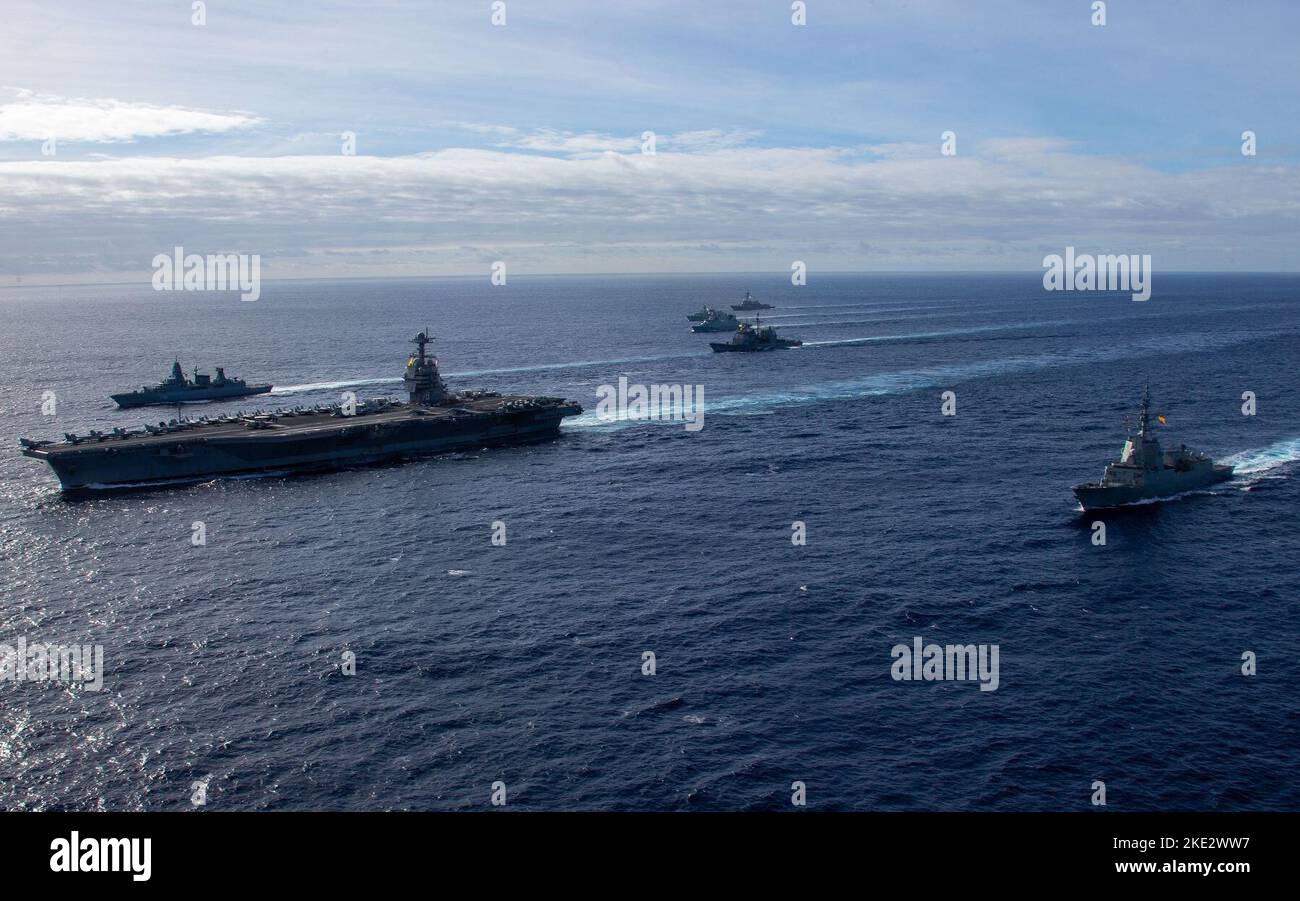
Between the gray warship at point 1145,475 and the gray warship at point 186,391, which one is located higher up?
the gray warship at point 186,391

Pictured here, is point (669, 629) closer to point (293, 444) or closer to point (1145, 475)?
point (1145, 475)

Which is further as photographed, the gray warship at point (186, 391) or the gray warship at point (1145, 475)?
the gray warship at point (186, 391)

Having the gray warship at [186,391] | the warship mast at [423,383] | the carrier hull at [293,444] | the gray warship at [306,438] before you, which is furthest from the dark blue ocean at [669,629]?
the gray warship at [186,391]

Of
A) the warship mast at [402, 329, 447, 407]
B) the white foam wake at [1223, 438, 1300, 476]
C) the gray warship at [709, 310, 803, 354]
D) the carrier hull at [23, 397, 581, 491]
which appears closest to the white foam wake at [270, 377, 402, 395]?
the warship mast at [402, 329, 447, 407]

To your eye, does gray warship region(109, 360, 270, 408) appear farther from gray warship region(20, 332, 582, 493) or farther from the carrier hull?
the carrier hull

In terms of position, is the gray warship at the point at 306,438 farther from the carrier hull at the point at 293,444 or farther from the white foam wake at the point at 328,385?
the white foam wake at the point at 328,385

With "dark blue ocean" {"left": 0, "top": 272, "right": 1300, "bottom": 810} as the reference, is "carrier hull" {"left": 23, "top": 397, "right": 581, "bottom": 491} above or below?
above
